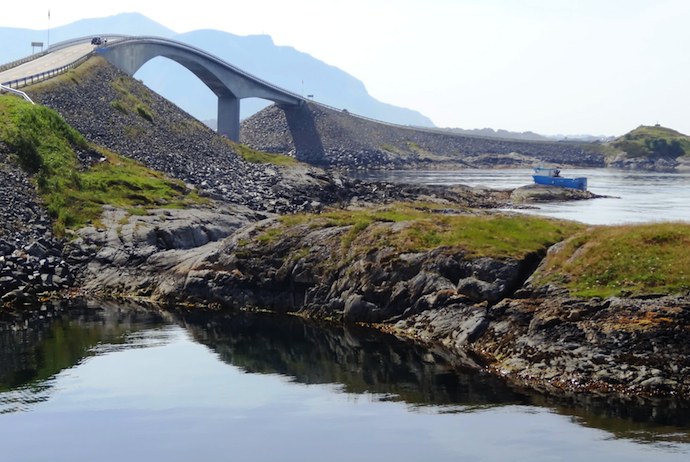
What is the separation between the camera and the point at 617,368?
35969 mm

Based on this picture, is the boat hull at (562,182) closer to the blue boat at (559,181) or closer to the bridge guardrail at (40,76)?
the blue boat at (559,181)

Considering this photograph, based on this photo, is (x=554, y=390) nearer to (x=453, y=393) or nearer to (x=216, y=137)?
(x=453, y=393)

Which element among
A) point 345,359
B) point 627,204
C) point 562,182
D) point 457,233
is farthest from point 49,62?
point 345,359

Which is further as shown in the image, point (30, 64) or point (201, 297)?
point (30, 64)

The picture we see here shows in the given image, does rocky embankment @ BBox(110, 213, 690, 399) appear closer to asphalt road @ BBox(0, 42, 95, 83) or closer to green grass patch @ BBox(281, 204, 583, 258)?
green grass patch @ BBox(281, 204, 583, 258)

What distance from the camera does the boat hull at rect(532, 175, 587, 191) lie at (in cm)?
13700

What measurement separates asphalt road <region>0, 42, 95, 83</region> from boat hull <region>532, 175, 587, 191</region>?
7331 centimetres

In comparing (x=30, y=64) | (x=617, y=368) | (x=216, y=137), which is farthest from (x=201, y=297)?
(x=30, y=64)

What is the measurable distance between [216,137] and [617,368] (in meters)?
88.6

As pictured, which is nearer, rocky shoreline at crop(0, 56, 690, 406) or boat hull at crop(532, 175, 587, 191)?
rocky shoreline at crop(0, 56, 690, 406)

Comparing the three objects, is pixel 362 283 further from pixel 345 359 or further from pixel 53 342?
pixel 53 342

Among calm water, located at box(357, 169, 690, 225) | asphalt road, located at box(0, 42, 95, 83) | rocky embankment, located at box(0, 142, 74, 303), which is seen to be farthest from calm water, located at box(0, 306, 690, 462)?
asphalt road, located at box(0, 42, 95, 83)

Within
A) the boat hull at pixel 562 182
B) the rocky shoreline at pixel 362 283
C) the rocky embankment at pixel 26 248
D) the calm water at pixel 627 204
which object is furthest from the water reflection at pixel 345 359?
the boat hull at pixel 562 182

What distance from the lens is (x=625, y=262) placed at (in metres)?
41.7
